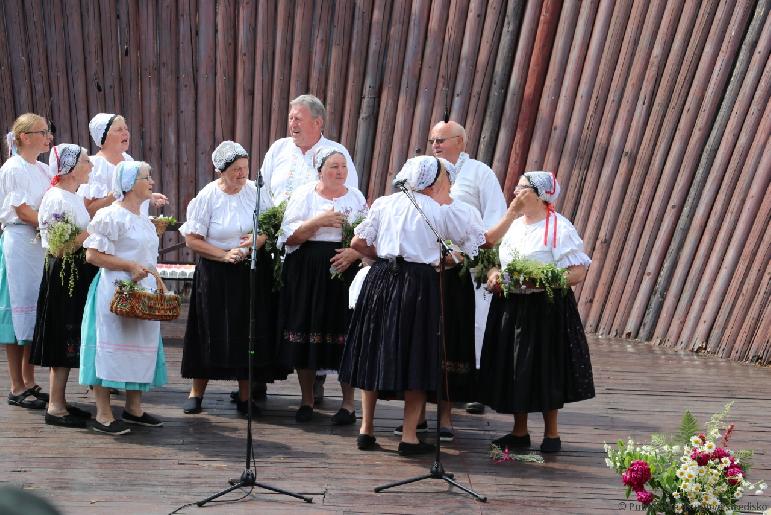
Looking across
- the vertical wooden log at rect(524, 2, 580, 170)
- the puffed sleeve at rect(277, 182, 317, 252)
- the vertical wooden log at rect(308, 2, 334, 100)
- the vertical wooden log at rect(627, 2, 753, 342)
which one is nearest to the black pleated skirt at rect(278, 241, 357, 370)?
the puffed sleeve at rect(277, 182, 317, 252)

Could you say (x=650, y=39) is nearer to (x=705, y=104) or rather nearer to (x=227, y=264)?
(x=705, y=104)

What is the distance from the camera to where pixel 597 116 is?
30.5ft

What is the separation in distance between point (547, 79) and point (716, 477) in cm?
594

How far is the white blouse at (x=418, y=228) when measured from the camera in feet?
18.6

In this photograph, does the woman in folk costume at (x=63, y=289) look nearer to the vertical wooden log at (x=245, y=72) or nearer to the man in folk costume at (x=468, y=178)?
the man in folk costume at (x=468, y=178)

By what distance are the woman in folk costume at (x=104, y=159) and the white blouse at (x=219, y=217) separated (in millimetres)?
569

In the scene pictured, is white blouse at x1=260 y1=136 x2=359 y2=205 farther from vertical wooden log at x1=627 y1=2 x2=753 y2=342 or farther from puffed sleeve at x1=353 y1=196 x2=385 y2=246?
vertical wooden log at x1=627 y1=2 x2=753 y2=342

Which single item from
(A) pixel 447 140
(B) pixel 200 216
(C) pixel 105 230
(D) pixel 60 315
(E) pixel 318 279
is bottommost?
(D) pixel 60 315

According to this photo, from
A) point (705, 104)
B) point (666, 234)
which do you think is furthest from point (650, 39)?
point (666, 234)

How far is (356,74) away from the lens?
10148mm

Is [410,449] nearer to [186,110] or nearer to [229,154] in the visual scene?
[229,154]

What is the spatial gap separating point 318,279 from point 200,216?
0.73 metres

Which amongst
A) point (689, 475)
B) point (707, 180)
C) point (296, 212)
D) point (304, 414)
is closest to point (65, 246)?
point (296, 212)

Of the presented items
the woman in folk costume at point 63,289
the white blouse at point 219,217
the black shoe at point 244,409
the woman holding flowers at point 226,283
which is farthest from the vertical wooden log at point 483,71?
the woman in folk costume at point 63,289
